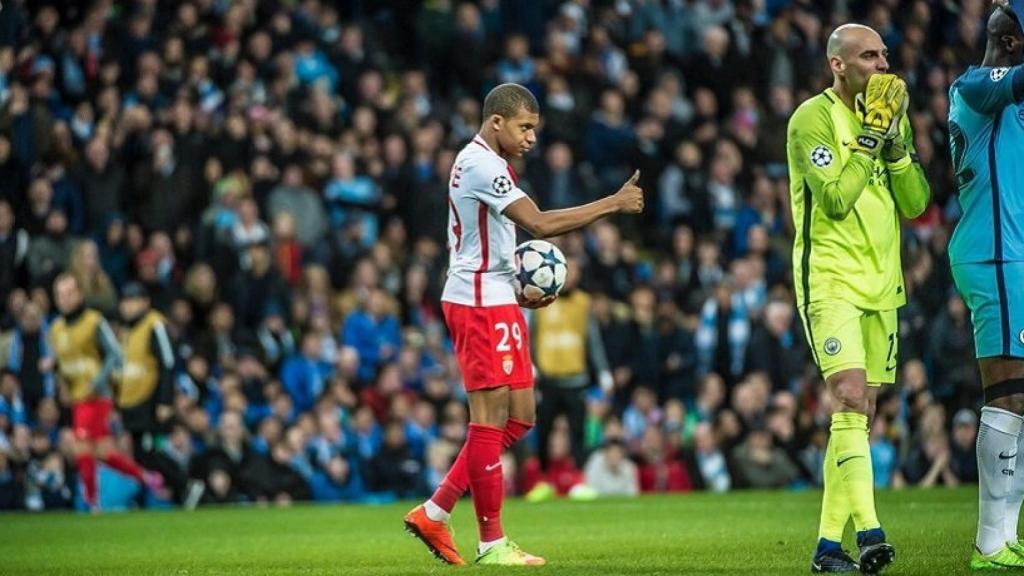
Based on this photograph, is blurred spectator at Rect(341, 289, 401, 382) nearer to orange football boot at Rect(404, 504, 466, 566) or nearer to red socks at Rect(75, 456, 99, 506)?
red socks at Rect(75, 456, 99, 506)

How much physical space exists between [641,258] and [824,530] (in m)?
14.5

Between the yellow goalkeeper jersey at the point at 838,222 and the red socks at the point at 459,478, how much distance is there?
1807 mm

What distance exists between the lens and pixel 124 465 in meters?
19.0

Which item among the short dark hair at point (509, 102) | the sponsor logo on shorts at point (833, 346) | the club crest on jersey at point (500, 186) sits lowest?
the sponsor logo on shorts at point (833, 346)

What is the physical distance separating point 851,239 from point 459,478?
2.54 m

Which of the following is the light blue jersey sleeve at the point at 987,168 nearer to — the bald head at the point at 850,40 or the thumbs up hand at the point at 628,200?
the bald head at the point at 850,40

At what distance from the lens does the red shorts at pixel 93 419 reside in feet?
61.4

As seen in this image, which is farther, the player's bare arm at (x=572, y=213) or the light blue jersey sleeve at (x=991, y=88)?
the player's bare arm at (x=572, y=213)

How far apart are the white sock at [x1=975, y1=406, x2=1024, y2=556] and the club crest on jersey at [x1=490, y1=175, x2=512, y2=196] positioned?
268 cm

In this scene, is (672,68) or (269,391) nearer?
(269,391)

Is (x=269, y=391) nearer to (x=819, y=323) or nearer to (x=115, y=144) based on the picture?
(x=115, y=144)

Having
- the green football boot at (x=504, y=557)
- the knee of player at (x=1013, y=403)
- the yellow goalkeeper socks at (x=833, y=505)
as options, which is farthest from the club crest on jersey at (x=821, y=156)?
the green football boot at (x=504, y=557)

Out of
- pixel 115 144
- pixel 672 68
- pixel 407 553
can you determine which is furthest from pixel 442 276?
pixel 407 553

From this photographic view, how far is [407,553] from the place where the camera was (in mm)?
11375
